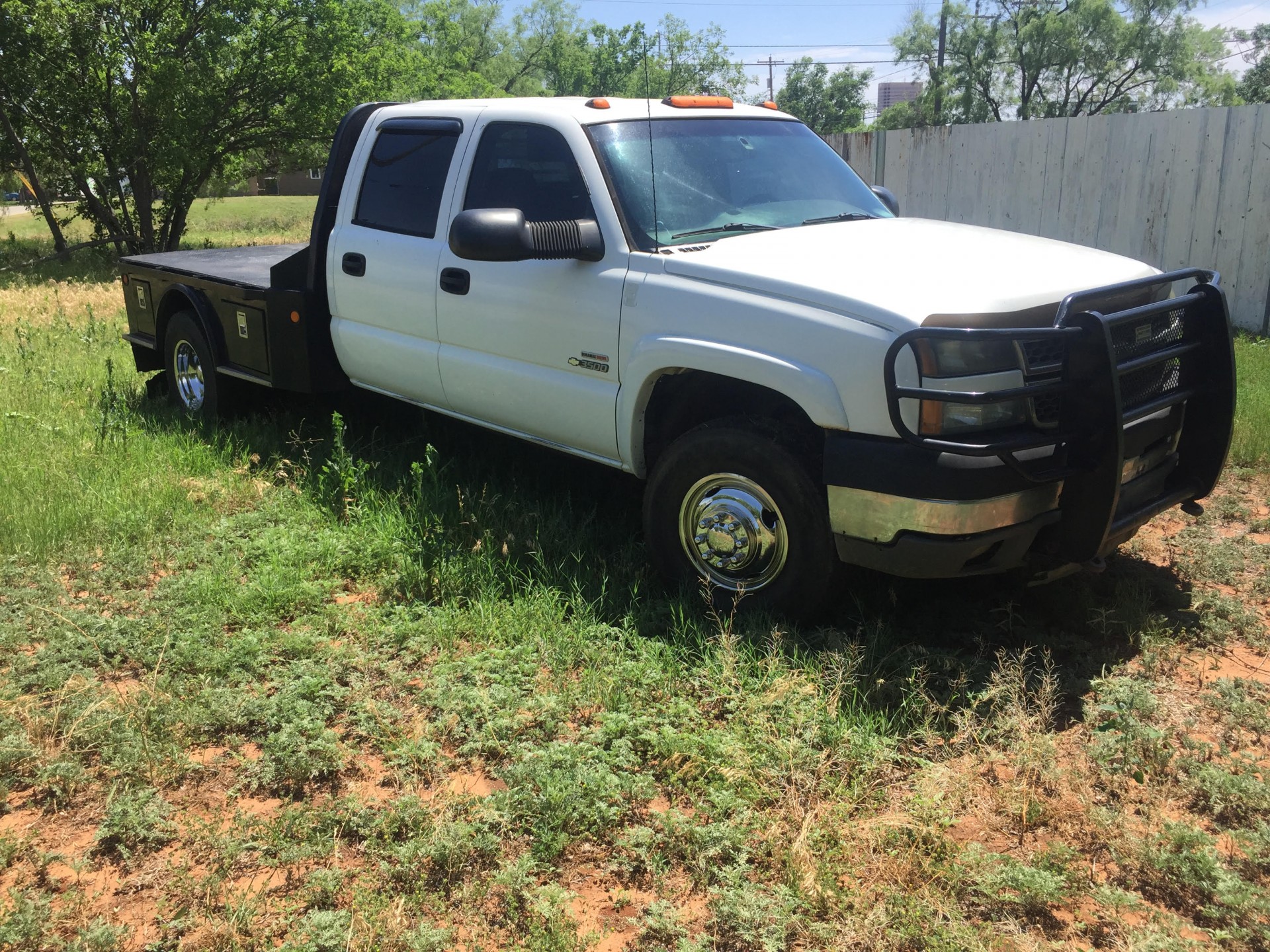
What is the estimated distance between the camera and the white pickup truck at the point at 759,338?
3.55m

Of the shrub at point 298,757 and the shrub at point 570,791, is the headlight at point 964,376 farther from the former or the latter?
the shrub at point 298,757

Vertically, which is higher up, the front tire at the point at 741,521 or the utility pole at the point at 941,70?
the utility pole at the point at 941,70

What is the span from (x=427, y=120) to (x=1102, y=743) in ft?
13.6

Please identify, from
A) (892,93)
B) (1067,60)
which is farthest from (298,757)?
(892,93)

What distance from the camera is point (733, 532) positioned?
13.6ft

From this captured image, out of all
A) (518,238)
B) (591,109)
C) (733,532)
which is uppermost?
(591,109)

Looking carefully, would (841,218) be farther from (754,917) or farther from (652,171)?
(754,917)

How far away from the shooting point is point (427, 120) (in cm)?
534

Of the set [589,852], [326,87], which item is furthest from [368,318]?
[326,87]

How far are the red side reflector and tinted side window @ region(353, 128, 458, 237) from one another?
1079 millimetres

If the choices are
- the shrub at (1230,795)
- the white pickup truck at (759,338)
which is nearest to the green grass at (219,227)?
the white pickup truck at (759,338)

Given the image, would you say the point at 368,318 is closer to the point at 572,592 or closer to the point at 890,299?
the point at 572,592

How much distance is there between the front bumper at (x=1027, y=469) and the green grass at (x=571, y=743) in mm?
470

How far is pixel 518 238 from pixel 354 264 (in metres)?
1.76
